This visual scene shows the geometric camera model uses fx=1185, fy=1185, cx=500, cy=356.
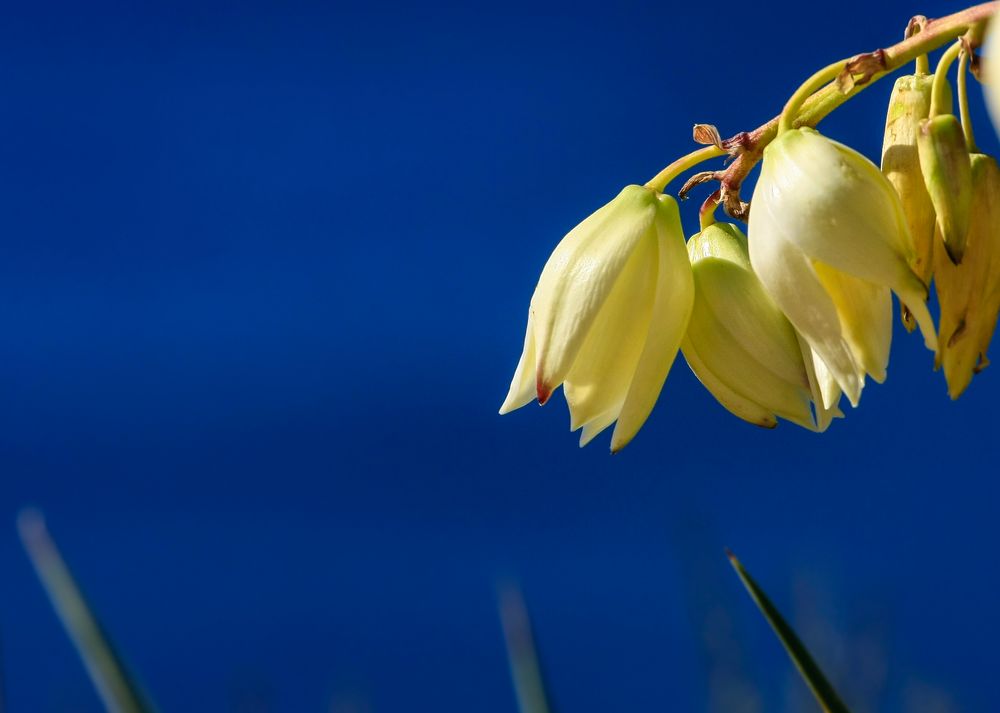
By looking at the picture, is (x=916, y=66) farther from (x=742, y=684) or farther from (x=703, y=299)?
(x=742, y=684)

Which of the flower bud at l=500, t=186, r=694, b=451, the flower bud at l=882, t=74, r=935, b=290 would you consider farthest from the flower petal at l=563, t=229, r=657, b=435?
the flower bud at l=882, t=74, r=935, b=290

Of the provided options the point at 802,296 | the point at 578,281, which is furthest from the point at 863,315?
the point at 578,281

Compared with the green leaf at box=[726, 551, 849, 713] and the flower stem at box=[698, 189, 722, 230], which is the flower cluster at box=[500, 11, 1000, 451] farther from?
the green leaf at box=[726, 551, 849, 713]

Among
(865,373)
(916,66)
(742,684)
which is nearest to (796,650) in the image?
(865,373)

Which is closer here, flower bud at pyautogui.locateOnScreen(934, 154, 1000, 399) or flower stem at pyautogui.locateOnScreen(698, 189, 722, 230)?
flower bud at pyautogui.locateOnScreen(934, 154, 1000, 399)

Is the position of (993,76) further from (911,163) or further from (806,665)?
(806,665)

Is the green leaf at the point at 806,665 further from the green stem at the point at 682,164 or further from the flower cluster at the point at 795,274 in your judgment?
the green stem at the point at 682,164

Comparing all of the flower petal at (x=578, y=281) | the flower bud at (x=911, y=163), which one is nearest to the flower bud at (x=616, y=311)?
the flower petal at (x=578, y=281)
